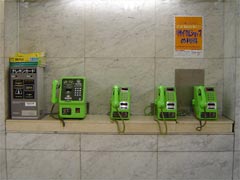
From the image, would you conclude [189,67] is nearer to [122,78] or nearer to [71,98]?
[122,78]

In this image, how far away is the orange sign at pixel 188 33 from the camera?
285cm

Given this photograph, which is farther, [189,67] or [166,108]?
[189,67]

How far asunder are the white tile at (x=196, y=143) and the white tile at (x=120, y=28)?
3.24 ft

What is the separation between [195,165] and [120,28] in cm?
172

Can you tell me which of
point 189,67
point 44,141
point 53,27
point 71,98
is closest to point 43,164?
point 44,141

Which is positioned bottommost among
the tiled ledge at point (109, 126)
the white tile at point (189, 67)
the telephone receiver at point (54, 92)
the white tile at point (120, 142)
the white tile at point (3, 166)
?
the white tile at point (3, 166)

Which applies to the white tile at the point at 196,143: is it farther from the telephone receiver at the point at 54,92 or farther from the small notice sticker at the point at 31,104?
the small notice sticker at the point at 31,104

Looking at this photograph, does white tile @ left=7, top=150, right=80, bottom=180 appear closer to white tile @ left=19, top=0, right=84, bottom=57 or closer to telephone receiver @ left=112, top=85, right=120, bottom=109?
telephone receiver @ left=112, top=85, right=120, bottom=109

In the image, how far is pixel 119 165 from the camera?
8.57ft

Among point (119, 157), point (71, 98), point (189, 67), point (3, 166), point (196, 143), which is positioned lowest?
point (3, 166)

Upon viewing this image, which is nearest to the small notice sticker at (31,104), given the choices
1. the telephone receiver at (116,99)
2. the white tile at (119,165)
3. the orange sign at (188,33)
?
the white tile at (119,165)

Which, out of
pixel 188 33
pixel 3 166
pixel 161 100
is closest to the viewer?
pixel 161 100

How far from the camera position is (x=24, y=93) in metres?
2.56

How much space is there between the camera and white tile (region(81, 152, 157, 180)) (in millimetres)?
2602
